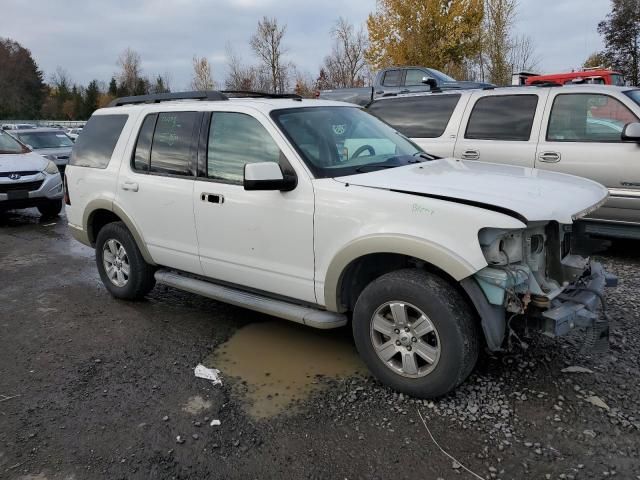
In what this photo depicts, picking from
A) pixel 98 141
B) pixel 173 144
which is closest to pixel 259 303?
pixel 173 144

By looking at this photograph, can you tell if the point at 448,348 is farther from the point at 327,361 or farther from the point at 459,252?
the point at 327,361

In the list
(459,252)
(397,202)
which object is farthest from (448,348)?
(397,202)

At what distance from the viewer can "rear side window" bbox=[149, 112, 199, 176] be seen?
4398mm

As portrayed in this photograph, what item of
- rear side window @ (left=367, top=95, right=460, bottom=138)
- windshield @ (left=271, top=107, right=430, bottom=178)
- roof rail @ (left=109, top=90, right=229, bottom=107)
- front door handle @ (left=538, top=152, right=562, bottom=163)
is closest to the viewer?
windshield @ (left=271, top=107, right=430, bottom=178)

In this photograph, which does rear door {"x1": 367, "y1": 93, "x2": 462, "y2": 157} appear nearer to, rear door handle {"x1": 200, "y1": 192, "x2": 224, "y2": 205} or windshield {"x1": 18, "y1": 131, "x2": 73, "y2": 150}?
rear door handle {"x1": 200, "y1": 192, "x2": 224, "y2": 205}

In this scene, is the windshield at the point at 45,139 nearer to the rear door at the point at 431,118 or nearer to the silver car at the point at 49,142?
the silver car at the point at 49,142

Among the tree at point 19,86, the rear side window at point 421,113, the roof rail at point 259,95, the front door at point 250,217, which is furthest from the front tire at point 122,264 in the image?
the tree at point 19,86

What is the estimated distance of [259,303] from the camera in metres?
3.96

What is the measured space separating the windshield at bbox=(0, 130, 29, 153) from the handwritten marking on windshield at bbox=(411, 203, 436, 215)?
9.78 meters

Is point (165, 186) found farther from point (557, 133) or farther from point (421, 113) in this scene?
point (557, 133)

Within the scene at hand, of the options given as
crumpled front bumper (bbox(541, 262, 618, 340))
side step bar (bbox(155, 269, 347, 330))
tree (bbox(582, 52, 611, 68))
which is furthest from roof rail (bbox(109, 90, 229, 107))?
tree (bbox(582, 52, 611, 68))

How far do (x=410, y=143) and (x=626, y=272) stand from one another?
108 inches

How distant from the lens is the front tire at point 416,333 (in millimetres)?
3049

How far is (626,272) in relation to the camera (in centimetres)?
548
